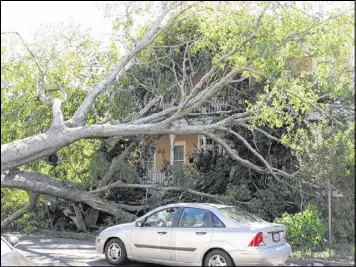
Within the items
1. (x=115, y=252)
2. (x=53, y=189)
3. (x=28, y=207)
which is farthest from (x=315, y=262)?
(x=28, y=207)

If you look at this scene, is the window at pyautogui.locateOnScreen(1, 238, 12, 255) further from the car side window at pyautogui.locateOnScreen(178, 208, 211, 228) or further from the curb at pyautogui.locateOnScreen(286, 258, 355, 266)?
the curb at pyautogui.locateOnScreen(286, 258, 355, 266)

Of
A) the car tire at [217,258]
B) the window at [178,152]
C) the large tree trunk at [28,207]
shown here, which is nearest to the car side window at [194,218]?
the car tire at [217,258]

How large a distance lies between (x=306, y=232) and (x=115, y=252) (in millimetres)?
5038

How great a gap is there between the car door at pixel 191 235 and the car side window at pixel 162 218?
221mm

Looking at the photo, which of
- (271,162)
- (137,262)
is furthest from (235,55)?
(137,262)

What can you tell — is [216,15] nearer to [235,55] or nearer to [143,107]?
[235,55]

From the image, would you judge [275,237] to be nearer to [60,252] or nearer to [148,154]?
[60,252]

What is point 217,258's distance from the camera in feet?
27.1

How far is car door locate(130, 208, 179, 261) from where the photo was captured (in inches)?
351

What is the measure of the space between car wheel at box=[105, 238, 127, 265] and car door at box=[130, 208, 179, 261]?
270mm

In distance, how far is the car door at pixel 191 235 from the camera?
847cm

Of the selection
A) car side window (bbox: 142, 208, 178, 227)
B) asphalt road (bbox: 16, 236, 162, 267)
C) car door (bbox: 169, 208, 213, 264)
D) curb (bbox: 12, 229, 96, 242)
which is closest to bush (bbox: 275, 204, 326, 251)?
car door (bbox: 169, 208, 213, 264)

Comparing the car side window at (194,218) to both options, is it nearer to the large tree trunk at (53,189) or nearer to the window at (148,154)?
the large tree trunk at (53,189)

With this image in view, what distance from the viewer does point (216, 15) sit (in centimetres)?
1343
